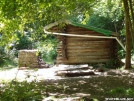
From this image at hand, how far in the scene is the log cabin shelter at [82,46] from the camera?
19.1m

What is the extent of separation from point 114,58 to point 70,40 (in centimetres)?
363

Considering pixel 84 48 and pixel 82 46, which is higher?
pixel 82 46

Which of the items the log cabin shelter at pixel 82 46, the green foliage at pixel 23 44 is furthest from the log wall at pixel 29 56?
the green foliage at pixel 23 44

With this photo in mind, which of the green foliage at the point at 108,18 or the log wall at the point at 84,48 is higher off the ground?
the green foliage at the point at 108,18

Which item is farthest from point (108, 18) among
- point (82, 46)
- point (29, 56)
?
point (29, 56)

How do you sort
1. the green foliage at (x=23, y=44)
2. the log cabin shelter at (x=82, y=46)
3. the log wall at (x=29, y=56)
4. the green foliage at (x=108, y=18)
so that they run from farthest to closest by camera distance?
the green foliage at (x=23, y=44), the green foliage at (x=108, y=18), the log wall at (x=29, y=56), the log cabin shelter at (x=82, y=46)

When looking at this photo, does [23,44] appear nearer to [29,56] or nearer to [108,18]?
[108,18]

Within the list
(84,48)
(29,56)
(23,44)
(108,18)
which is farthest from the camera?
(23,44)

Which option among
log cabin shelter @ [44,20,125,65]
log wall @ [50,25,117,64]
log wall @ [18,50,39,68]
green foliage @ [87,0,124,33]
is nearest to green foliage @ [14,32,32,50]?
green foliage @ [87,0,124,33]

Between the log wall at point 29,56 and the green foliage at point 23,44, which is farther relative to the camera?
the green foliage at point 23,44

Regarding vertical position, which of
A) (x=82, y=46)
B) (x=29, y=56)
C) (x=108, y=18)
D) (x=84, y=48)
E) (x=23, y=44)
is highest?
(x=108, y=18)

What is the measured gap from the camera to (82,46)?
19.4m

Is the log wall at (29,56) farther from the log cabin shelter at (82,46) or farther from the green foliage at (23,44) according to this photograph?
the green foliage at (23,44)

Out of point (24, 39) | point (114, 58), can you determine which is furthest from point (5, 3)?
point (24, 39)
